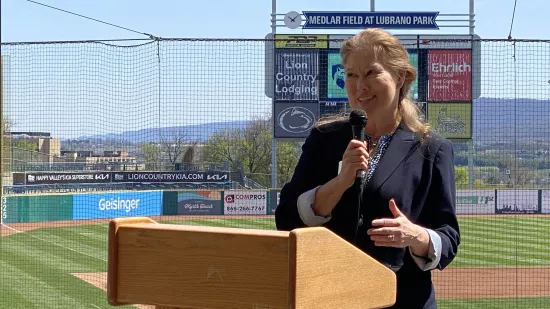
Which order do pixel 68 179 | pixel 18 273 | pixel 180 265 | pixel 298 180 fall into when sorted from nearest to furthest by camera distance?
pixel 180 265 < pixel 298 180 < pixel 18 273 < pixel 68 179

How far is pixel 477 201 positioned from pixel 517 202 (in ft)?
6.69

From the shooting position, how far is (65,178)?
23469 mm

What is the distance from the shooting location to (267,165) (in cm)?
2641

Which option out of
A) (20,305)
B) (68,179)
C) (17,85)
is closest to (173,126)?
(17,85)

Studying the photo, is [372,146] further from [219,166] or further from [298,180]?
[219,166]

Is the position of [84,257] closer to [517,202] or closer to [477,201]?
[477,201]

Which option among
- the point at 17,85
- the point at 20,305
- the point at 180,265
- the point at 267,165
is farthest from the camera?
the point at 267,165

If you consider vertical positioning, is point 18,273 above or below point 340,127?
below

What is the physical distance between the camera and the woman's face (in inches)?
101

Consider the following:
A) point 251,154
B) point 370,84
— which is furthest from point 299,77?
point 370,84

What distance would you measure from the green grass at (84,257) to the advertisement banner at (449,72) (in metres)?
3.80

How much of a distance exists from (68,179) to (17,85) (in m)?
12.7

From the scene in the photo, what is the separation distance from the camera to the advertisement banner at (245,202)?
26.6 metres

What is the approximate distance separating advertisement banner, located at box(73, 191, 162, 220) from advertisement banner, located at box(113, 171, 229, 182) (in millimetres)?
595
